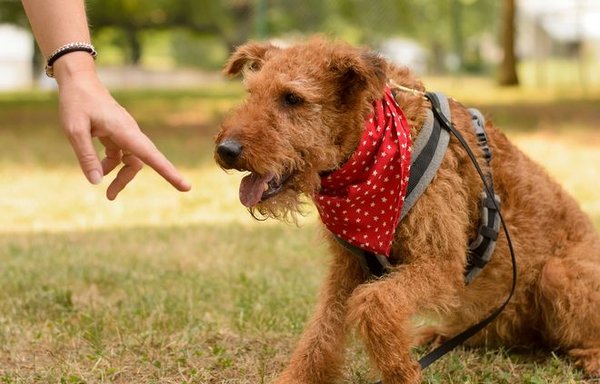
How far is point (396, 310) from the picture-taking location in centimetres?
315

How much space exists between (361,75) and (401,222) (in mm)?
587

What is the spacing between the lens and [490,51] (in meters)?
47.9

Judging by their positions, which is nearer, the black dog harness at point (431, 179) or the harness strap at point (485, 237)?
the black dog harness at point (431, 179)

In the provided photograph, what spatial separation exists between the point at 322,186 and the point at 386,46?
23.6m

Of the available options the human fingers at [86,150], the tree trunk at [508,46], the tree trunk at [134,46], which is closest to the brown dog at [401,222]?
the human fingers at [86,150]

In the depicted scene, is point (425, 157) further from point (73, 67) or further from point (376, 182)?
point (73, 67)

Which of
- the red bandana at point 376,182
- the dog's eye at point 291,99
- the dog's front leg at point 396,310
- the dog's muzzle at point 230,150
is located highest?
the dog's eye at point 291,99

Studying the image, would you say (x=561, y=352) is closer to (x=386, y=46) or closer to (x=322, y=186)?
(x=322, y=186)

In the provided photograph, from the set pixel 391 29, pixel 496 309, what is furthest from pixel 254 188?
pixel 391 29

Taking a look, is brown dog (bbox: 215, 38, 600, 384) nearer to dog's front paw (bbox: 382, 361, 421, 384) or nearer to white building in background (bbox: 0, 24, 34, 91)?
dog's front paw (bbox: 382, 361, 421, 384)

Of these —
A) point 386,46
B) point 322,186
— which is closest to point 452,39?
point 386,46

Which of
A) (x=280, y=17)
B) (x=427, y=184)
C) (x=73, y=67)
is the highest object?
(x=73, y=67)

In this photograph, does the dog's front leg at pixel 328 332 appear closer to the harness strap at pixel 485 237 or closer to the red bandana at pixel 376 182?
the red bandana at pixel 376 182

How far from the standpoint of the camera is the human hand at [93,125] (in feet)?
7.38
